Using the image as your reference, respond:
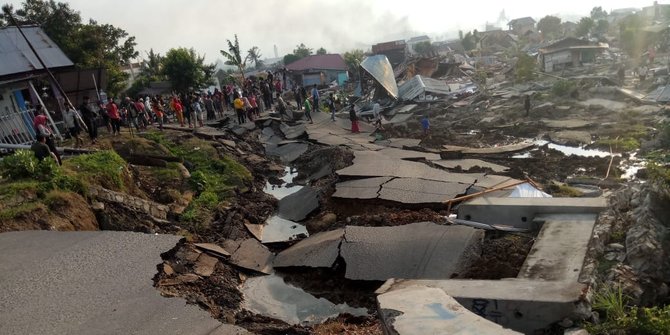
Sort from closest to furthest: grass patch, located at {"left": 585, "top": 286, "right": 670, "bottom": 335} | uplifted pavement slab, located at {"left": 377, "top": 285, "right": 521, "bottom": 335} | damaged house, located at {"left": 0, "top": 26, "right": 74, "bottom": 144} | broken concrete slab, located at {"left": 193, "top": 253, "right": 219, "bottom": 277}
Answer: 1. grass patch, located at {"left": 585, "top": 286, "right": 670, "bottom": 335}
2. uplifted pavement slab, located at {"left": 377, "top": 285, "right": 521, "bottom": 335}
3. broken concrete slab, located at {"left": 193, "top": 253, "right": 219, "bottom": 277}
4. damaged house, located at {"left": 0, "top": 26, "right": 74, "bottom": 144}

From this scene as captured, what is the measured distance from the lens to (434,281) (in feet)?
17.9

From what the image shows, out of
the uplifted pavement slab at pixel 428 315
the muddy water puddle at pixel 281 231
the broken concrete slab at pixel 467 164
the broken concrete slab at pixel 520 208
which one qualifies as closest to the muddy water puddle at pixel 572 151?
the broken concrete slab at pixel 467 164

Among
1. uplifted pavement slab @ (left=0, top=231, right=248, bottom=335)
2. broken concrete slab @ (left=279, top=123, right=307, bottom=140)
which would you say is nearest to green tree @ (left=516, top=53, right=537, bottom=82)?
broken concrete slab @ (left=279, top=123, right=307, bottom=140)

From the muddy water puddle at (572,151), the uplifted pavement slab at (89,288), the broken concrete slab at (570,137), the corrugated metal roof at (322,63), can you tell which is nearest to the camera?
the uplifted pavement slab at (89,288)

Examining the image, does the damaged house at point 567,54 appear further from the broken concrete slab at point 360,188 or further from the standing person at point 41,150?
the standing person at point 41,150

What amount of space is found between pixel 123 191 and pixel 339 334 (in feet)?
20.1

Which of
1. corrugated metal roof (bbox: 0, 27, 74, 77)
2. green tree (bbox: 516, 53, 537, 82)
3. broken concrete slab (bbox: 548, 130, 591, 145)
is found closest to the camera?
broken concrete slab (bbox: 548, 130, 591, 145)

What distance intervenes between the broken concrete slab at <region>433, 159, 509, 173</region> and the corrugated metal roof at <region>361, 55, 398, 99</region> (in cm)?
1480

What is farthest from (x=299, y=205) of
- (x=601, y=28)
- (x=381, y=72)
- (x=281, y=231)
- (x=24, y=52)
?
(x=601, y=28)

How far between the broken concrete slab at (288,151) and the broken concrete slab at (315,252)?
7498 mm

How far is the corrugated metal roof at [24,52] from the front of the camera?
1502 cm

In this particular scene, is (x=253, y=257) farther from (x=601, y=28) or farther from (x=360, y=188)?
(x=601, y=28)

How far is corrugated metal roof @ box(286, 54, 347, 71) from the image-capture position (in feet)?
158

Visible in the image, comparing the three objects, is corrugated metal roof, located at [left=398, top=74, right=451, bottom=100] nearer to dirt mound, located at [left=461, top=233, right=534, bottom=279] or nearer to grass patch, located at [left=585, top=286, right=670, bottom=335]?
dirt mound, located at [left=461, top=233, right=534, bottom=279]
